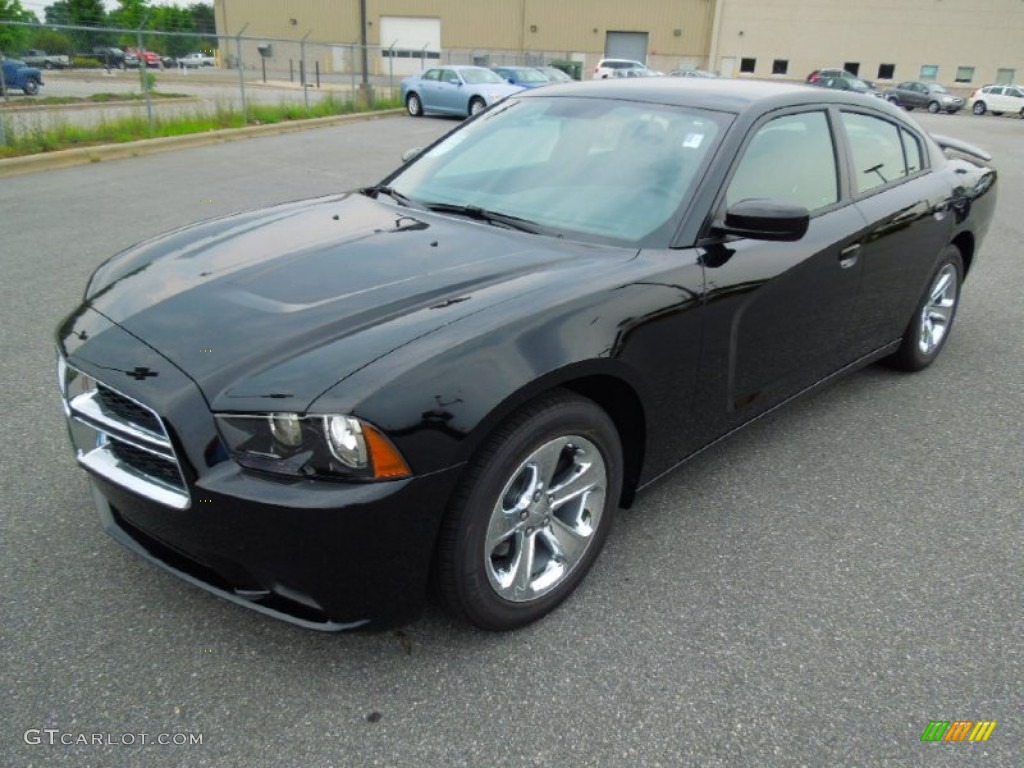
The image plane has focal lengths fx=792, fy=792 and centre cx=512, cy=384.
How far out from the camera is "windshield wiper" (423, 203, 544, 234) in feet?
9.78

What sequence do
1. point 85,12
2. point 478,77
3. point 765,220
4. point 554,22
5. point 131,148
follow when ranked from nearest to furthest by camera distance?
point 765,220
point 131,148
point 478,77
point 85,12
point 554,22

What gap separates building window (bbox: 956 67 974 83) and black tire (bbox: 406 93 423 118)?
4320cm

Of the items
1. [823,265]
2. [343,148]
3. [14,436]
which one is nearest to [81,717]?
[14,436]

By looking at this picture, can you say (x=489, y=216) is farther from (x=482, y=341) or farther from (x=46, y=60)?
(x=46, y=60)

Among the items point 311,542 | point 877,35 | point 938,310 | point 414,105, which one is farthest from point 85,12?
point 311,542

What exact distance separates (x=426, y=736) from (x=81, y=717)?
91 centimetres

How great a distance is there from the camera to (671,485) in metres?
3.38

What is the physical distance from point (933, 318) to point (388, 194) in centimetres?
327

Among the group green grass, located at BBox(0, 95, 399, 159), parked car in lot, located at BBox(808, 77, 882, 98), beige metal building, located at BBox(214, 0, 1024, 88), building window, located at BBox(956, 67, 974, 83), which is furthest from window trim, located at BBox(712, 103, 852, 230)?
building window, located at BBox(956, 67, 974, 83)

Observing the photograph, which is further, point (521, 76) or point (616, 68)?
point (616, 68)

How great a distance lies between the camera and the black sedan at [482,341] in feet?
6.57

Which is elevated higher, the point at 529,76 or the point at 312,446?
the point at 529,76

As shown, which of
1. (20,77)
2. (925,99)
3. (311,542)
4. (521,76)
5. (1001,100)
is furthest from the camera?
(925,99)

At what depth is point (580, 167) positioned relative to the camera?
3170mm
